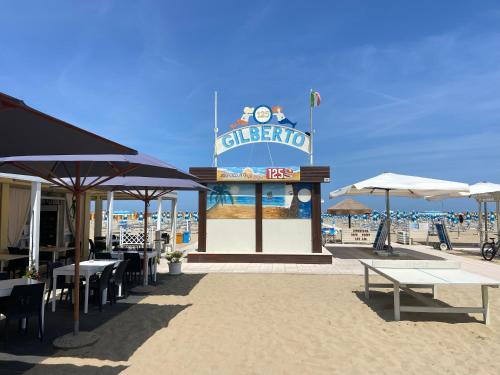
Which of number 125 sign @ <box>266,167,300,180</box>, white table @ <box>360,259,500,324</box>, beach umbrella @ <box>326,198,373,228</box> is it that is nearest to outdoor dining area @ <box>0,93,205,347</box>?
white table @ <box>360,259,500,324</box>

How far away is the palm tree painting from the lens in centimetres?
1196

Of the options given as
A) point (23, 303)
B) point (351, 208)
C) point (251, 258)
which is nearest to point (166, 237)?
point (251, 258)

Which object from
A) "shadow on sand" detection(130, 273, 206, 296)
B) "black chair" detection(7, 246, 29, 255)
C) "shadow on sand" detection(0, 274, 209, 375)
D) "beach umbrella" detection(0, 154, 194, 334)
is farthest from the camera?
"black chair" detection(7, 246, 29, 255)

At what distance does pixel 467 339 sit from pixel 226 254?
765 centimetres

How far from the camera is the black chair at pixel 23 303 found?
4.18 metres

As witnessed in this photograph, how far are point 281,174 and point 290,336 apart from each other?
7.28 metres

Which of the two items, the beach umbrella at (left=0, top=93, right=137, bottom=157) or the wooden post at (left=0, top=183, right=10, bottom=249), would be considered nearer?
the beach umbrella at (left=0, top=93, right=137, bottom=157)

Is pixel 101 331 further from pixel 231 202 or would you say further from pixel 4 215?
pixel 231 202

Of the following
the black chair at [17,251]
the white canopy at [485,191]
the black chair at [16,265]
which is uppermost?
the white canopy at [485,191]

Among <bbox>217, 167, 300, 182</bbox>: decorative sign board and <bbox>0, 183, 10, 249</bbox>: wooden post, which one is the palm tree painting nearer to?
<bbox>217, 167, 300, 182</bbox>: decorative sign board

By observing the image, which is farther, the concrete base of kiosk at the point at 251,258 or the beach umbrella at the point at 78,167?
the concrete base of kiosk at the point at 251,258

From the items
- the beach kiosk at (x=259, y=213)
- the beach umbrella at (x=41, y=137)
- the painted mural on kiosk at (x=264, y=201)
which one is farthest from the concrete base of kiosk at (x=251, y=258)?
the beach umbrella at (x=41, y=137)

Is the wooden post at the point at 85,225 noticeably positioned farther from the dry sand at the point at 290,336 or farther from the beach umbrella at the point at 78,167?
the beach umbrella at the point at 78,167

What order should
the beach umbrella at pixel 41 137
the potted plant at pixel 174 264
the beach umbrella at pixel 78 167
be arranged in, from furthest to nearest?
the potted plant at pixel 174 264
the beach umbrella at pixel 78 167
the beach umbrella at pixel 41 137
